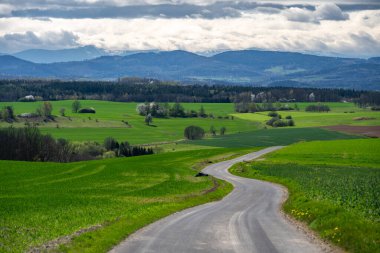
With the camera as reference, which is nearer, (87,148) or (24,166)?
(24,166)

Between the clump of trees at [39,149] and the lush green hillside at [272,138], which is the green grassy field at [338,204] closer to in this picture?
the lush green hillside at [272,138]

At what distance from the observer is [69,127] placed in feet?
646

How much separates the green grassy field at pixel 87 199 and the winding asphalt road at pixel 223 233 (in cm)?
141

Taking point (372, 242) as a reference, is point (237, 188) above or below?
below

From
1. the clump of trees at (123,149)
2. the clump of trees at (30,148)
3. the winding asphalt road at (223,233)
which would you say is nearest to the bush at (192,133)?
the clump of trees at (123,149)

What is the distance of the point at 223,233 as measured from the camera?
1107 inches

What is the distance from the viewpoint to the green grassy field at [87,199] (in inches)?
1083

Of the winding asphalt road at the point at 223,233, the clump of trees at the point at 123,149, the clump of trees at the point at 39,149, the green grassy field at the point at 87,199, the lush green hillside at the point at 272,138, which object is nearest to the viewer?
the winding asphalt road at the point at 223,233

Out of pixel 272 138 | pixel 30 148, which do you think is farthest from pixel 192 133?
pixel 30 148

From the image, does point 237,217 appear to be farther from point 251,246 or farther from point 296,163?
point 296,163

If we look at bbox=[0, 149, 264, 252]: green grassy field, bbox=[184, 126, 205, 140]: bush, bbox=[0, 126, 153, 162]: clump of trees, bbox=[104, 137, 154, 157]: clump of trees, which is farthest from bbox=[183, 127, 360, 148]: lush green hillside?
bbox=[0, 149, 264, 252]: green grassy field

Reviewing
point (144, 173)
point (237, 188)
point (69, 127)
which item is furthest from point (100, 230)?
point (69, 127)

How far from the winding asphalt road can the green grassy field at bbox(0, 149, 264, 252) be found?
1.41 m

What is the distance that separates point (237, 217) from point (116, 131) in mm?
151124
